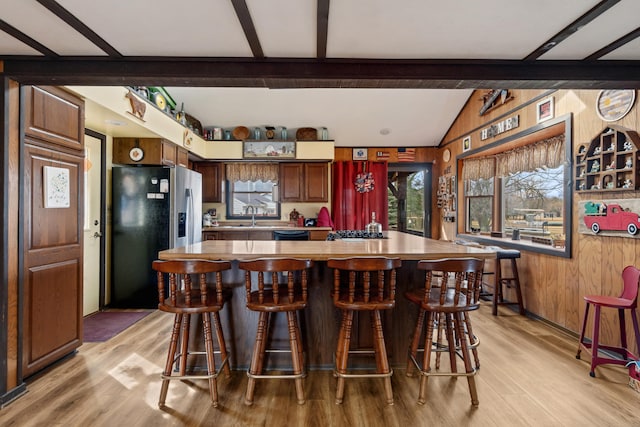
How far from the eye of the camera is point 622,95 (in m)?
2.81

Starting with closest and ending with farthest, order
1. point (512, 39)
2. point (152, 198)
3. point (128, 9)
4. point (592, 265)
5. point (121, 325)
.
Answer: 1. point (128, 9)
2. point (512, 39)
3. point (592, 265)
4. point (121, 325)
5. point (152, 198)

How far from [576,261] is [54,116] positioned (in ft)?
15.3

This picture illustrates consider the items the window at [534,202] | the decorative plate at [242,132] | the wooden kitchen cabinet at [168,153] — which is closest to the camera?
Result: the window at [534,202]

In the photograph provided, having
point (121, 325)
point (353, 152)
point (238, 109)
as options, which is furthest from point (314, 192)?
point (121, 325)

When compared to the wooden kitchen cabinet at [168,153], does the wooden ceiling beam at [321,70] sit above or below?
above

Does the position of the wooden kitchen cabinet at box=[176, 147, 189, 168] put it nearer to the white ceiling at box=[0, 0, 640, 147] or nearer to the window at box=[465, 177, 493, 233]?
the white ceiling at box=[0, 0, 640, 147]

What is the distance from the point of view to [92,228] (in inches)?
158

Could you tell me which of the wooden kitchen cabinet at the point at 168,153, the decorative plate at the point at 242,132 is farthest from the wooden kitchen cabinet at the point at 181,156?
the decorative plate at the point at 242,132

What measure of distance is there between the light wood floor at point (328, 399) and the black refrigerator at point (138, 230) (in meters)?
1.37

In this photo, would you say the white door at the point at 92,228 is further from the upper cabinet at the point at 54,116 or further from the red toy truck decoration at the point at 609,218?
the red toy truck decoration at the point at 609,218

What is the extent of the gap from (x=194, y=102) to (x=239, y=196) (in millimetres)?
1801

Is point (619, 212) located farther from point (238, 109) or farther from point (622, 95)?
point (238, 109)

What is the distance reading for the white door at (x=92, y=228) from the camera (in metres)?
3.92

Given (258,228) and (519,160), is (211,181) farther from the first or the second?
(519,160)
